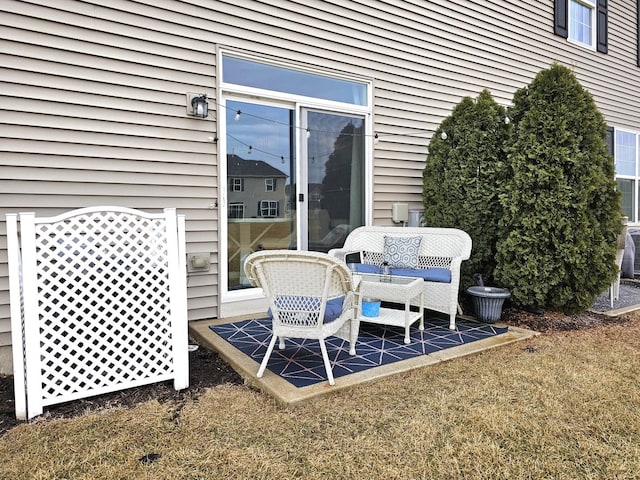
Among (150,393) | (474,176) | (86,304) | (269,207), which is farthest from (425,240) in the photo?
(86,304)

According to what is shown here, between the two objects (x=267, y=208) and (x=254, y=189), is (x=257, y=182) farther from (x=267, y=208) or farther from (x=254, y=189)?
(x=267, y=208)

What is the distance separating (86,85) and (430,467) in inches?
143

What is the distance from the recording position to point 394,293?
12.0 ft

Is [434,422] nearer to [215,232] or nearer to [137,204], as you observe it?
[215,232]

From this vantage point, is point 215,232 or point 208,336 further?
point 215,232

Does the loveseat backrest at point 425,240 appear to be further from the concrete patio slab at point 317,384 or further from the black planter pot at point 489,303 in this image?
the concrete patio slab at point 317,384

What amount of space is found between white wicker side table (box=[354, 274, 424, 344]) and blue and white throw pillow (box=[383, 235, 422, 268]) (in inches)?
26.0

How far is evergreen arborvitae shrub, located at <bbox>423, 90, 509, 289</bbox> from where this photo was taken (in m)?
4.75

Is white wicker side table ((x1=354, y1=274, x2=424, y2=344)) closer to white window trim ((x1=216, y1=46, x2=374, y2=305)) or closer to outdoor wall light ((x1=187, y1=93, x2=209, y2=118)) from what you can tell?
white window trim ((x1=216, y1=46, x2=374, y2=305))

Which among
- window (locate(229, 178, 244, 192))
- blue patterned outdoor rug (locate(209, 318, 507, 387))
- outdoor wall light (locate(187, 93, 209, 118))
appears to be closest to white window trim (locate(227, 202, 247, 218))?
window (locate(229, 178, 244, 192))

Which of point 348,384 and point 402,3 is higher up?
point 402,3

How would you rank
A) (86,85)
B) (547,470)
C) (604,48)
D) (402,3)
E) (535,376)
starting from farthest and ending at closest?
(604,48) → (402,3) → (86,85) → (535,376) → (547,470)

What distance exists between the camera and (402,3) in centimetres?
540

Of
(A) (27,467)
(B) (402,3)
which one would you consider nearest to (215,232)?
(A) (27,467)
